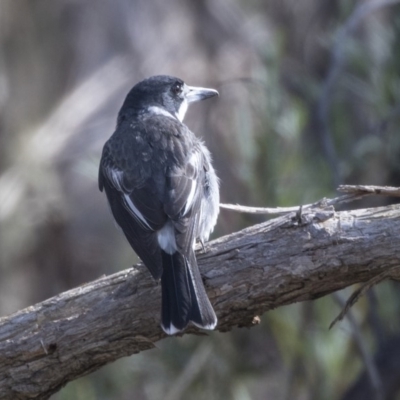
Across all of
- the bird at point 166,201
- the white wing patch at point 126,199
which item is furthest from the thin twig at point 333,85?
the white wing patch at point 126,199

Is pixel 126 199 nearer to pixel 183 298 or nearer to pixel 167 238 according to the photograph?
pixel 167 238

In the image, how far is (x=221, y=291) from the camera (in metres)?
3.84

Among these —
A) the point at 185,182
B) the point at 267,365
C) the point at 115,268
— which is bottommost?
the point at 267,365

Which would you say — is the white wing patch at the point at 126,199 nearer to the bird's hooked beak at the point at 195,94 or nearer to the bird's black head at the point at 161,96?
the bird's black head at the point at 161,96

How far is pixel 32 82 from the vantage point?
10672 millimetres

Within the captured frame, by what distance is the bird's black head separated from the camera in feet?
18.2

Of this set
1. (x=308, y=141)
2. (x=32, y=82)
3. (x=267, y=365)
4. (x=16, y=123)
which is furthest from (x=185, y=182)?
(x=32, y=82)

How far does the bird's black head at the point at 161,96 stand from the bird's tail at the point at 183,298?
5.79 feet

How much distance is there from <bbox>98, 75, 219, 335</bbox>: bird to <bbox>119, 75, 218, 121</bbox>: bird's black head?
0.11 m

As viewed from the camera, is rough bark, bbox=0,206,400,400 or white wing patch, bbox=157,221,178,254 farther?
white wing patch, bbox=157,221,178,254

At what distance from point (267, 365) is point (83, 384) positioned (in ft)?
4.38

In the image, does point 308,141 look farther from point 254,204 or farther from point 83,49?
point 83,49

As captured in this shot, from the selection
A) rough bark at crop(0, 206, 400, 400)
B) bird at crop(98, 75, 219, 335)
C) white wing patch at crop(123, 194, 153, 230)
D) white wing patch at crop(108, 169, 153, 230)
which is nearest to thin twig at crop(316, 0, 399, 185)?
bird at crop(98, 75, 219, 335)

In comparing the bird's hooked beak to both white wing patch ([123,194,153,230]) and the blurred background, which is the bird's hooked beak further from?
white wing patch ([123,194,153,230])
